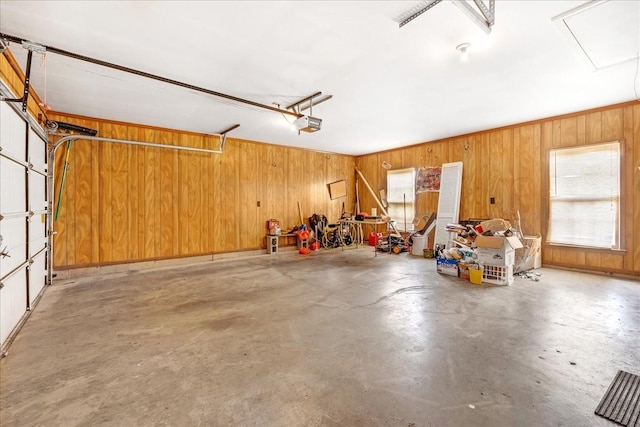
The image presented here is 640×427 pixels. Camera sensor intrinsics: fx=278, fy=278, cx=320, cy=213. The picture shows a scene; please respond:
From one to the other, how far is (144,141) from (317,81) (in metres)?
3.85

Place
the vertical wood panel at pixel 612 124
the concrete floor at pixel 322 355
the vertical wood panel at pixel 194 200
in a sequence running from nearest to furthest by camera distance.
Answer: the concrete floor at pixel 322 355 → the vertical wood panel at pixel 612 124 → the vertical wood panel at pixel 194 200

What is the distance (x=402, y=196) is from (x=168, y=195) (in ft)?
18.5

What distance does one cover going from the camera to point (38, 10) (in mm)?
2215

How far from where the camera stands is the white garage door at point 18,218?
2.39 metres

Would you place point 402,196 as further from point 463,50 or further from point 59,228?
point 59,228

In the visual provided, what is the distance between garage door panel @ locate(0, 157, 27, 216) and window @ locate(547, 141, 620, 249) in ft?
24.1

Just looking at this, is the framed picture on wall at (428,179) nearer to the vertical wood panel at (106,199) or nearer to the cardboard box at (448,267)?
the cardboard box at (448,267)

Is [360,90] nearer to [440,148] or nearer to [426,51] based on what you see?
[426,51]

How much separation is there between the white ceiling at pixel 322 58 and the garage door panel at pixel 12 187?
46.7 inches

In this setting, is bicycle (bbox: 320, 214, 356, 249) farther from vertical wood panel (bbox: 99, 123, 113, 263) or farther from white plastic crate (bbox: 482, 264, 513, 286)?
vertical wood panel (bbox: 99, 123, 113, 263)

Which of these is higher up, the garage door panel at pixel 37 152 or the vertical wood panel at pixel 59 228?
the garage door panel at pixel 37 152

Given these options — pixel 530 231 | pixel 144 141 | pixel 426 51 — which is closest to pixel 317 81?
pixel 426 51

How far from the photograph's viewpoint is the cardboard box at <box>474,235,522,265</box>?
12.9 feet

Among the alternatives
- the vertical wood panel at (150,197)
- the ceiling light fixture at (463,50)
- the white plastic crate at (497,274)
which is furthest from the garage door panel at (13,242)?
the white plastic crate at (497,274)
